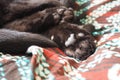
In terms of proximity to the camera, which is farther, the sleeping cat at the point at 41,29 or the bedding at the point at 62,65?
the sleeping cat at the point at 41,29

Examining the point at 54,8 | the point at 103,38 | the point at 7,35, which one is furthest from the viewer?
the point at 54,8

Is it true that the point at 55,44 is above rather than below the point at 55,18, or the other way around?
below

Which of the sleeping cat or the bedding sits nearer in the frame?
the bedding

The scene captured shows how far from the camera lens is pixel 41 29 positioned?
1.21 m

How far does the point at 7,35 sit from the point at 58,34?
0.21 meters

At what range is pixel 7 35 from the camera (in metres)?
1.00

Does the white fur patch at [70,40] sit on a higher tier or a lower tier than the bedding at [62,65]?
higher

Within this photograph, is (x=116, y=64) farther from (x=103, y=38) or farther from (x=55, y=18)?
(x=55, y=18)

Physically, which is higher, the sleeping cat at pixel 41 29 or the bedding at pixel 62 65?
the sleeping cat at pixel 41 29

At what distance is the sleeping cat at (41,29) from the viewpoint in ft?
3.27

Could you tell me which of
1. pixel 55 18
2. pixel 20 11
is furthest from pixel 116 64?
pixel 20 11

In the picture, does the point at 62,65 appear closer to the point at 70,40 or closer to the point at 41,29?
the point at 70,40

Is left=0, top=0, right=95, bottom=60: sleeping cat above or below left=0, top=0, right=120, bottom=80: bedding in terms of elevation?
above

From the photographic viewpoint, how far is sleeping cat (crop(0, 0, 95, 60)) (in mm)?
996
